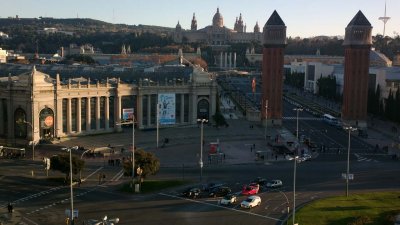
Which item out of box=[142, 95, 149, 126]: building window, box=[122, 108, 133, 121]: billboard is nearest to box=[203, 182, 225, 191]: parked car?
box=[122, 108, 133, 121]: billboard

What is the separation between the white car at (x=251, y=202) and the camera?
49.0m

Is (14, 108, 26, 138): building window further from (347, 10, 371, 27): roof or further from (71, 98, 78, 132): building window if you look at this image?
(347, 10, 371, 27): roof

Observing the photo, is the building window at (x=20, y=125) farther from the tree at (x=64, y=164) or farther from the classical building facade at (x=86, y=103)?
the tree at (x=64, y=164)

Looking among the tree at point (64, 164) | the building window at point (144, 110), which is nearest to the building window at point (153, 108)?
the building window at point (144, 110)

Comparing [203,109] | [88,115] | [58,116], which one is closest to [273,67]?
[203,109]

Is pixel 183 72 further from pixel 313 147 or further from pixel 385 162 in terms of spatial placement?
pixel 385 162

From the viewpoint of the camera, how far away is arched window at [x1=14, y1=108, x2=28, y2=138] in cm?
8014

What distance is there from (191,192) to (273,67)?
61.6m

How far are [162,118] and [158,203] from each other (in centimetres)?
4655

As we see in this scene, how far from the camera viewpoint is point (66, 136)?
279ft

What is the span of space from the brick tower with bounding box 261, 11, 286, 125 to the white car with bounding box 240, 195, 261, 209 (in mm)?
58659

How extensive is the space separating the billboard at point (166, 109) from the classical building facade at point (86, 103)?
0.27 m

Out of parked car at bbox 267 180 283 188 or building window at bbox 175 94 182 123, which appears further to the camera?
building window at bbox 175 94 182 123

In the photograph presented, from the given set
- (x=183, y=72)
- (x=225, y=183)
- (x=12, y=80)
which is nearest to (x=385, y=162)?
(x=225, y=183)
